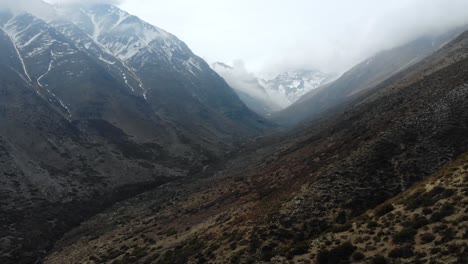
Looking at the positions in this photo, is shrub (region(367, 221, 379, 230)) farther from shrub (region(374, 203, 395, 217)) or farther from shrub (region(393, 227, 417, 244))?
shrub (region(393, 227, 417, 244))

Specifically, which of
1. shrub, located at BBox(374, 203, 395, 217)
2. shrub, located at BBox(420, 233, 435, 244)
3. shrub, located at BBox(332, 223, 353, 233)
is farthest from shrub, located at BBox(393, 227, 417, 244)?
shrub, located at BBox(332, 223, 353, 233)

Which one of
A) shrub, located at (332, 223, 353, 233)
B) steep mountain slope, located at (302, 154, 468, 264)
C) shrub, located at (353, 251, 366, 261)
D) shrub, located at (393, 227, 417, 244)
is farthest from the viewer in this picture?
shrub, located at (332, 223, 353, 233)

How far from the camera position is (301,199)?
2239 inches

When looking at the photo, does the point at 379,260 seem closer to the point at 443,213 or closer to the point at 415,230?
the point at 415,230

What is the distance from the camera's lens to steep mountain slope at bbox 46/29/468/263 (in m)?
51.4

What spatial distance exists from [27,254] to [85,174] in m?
68.6

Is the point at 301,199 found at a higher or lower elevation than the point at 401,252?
higher

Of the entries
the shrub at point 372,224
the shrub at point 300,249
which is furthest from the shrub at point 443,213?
the shrub at point 300,249

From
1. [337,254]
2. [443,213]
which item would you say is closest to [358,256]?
[337,254]

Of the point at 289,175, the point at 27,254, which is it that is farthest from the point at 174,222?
the point at 27,254

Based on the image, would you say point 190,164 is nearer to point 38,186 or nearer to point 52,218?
point 38,186

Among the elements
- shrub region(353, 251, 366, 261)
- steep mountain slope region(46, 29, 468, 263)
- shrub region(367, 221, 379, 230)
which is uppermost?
steep mountain slope region(46, 29, 468, 263)

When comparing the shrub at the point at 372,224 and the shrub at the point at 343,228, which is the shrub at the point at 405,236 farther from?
the shrub at the point at 343,228

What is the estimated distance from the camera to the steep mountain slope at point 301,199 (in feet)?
169
